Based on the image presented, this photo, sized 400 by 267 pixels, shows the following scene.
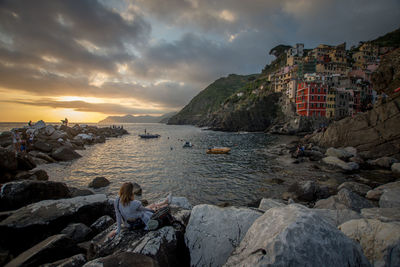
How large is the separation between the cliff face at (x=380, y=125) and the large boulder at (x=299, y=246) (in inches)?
1180

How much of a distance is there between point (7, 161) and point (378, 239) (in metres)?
21.7

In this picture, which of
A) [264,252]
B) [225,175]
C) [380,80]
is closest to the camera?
[264,252]

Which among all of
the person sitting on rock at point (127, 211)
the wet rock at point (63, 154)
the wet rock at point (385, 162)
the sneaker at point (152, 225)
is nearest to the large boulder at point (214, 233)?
the sneaker at point (152, 225)

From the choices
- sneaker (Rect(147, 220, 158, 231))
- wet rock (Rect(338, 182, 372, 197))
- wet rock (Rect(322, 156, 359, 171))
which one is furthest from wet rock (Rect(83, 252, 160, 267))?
wet rock (Rect(322, 156, 359, 171))

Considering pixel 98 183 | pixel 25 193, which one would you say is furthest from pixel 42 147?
pixel 25 193

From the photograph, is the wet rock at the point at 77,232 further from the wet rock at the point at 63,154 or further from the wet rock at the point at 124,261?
the wet rock at the point at 63,154

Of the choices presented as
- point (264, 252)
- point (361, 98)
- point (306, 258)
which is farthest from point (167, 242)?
point (361, 98)

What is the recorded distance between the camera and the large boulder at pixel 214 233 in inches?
166

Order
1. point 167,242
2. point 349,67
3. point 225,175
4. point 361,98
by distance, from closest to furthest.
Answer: point 167,242 → point 225,175 → point 361,98 → point 349,67

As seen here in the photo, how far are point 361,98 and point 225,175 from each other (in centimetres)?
8092

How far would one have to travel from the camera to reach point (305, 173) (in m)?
19.1

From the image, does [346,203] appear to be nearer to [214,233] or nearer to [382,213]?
[382,213]

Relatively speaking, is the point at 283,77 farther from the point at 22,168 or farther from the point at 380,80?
the point at 22,168

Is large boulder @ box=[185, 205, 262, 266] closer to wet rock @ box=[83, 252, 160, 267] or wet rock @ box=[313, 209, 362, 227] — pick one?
wet rock @ box=[83, 252, 160, 267]
